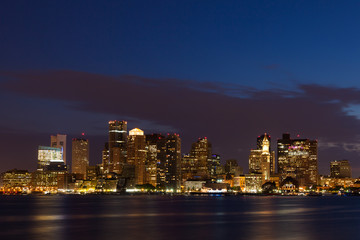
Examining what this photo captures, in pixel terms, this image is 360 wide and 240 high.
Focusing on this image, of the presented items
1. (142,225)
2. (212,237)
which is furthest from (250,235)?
(142,225)

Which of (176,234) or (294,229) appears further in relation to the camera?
(294,229)

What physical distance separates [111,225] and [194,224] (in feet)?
42.3

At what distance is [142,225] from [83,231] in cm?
1307

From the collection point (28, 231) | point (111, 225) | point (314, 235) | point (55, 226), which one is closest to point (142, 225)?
point (111, 225)

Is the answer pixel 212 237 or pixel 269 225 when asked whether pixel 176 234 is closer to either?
pixel 212 237

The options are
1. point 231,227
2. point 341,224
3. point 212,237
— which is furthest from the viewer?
point 341,224

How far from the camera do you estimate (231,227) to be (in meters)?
81.2

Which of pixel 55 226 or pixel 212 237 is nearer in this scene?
pixel 212 237

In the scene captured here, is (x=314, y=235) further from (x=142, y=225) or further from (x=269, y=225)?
(x=142, y=225)

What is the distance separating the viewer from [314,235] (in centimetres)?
6925

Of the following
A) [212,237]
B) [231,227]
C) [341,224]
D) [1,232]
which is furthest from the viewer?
[341,224]

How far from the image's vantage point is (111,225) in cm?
8369

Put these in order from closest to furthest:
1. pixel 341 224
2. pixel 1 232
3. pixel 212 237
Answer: pixel 212 237 < pixel 1 232 < pixel 341 224

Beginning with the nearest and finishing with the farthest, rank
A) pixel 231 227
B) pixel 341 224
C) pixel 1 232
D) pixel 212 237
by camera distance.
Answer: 1. pixel 212 237
2. pixel 1 232
3. pixel 231 227
4. pixel 341 224
